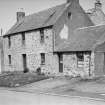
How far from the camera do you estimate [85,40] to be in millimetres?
23297

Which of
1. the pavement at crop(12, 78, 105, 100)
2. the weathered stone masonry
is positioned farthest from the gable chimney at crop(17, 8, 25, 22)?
the pavement at crop(12, 78, 105, 100)

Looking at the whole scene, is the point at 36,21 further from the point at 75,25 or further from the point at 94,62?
the point at 94,62

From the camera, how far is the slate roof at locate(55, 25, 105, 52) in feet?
70.4

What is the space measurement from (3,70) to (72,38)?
16.4m

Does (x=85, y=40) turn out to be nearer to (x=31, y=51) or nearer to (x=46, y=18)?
(x=46, y=18)

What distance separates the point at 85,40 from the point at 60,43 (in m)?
3.70

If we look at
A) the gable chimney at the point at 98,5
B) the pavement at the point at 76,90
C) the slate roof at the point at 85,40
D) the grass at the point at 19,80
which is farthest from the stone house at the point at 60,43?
the gable chimney at the point at 98,5

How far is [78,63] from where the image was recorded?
72.8ft

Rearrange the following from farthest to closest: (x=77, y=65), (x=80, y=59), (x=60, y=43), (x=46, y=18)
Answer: (x=46, y=18) < (x=60, y=43) < (x=77, y=65) < (x=80, y=59)

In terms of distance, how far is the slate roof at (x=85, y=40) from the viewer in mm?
21458

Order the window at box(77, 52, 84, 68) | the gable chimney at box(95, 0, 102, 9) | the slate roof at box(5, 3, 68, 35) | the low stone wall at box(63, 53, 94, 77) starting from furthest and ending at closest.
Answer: the gable chimney at box(95, 0, 102, 9) → the slate roof at box(5, 3, 68, 35) → the window at box(77, 52, 84, 68) → the low stone wall at box(63, 53, 94, 77)

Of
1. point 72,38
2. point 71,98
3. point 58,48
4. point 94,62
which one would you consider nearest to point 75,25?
point 72,38

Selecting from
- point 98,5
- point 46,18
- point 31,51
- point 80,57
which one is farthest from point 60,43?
point 98,5

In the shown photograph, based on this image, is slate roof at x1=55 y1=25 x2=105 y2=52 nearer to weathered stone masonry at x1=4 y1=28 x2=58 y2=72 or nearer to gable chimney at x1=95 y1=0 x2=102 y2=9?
weathered stone masonry at x1=4 y1=28 x2=58 y2=72
